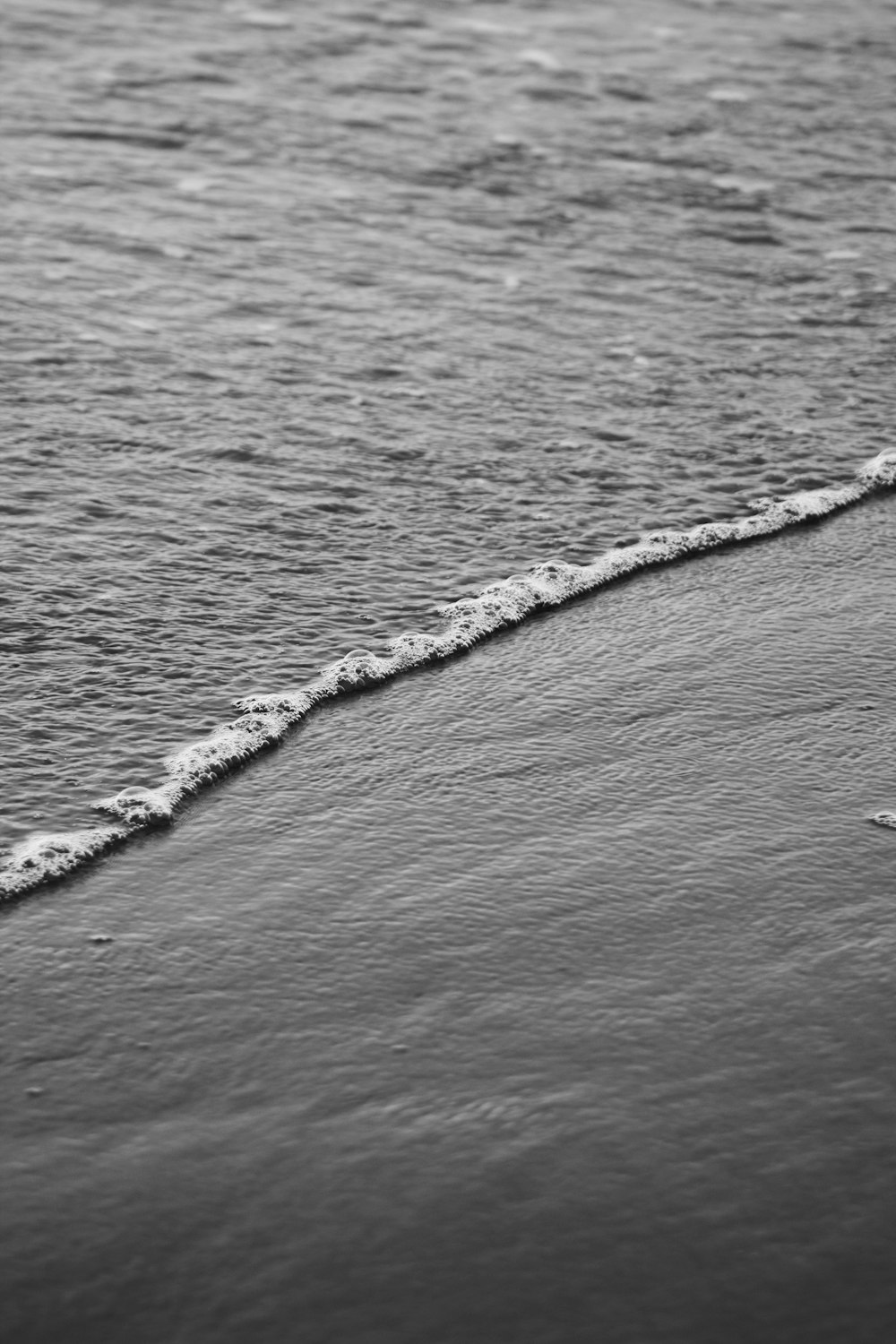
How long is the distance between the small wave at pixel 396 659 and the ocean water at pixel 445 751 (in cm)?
1

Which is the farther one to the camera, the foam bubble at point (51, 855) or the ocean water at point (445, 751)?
the foam bubble at point (51, 855)

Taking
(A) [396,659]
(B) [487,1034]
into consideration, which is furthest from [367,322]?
(B) [487,1034]

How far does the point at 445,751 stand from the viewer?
4059 mm

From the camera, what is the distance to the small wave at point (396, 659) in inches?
143

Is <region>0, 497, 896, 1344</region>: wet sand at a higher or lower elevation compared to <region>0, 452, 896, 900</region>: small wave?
lower

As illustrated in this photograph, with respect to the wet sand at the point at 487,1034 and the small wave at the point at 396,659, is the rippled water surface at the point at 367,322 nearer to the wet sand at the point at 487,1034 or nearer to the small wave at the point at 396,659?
the small wave at the point at 396,659

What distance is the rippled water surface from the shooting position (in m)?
4.74

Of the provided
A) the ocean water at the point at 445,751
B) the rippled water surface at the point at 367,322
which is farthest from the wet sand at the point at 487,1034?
the rippled water surface at the point at 367,322

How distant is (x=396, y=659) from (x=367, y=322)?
2.72 m

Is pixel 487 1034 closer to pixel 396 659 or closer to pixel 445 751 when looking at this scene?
pixel 445 751

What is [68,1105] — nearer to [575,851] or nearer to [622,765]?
[575,851]

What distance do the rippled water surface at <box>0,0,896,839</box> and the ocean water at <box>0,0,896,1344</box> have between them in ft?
0.09

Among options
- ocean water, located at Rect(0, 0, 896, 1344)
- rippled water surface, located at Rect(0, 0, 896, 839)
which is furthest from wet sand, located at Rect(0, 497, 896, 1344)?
rippled water surface, located at Rect(0, 0, 896, 839)

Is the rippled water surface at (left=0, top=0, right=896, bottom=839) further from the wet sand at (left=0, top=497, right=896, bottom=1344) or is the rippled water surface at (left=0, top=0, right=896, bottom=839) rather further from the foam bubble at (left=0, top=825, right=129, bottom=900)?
the wet sand at (left=0, top=497, right=896, bottom=1344)
